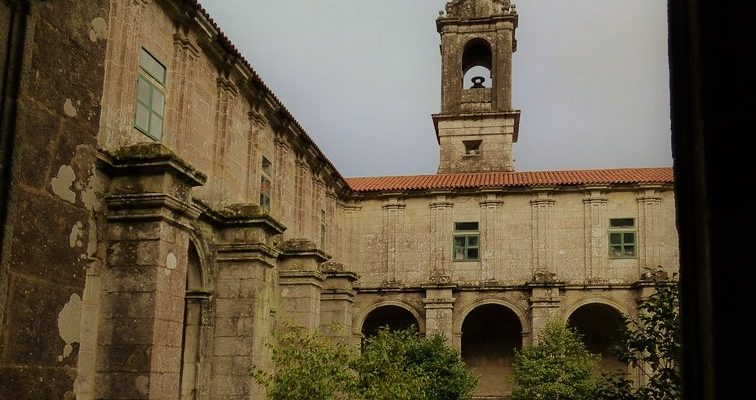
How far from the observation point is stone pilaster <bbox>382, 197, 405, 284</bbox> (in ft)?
87.9

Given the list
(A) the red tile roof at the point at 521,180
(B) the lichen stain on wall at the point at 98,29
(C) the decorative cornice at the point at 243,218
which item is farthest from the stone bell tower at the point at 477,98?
(B) the lichen stain on wall at the point at 98,29

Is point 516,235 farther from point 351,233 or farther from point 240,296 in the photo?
point 240,296

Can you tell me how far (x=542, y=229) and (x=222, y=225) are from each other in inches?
552

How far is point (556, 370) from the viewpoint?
2144 cm

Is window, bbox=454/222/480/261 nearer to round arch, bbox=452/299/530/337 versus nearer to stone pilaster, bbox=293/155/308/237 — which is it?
round arch, bbox=452/299/530/337

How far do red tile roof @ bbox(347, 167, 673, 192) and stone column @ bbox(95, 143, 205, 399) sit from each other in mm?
16697

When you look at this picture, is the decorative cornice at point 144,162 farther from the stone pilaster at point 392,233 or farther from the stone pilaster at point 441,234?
the stone pilaster at point 441,234

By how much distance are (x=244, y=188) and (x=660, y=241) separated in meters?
14.5

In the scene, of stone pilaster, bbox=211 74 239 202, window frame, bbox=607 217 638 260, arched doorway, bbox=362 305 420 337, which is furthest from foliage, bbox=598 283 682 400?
arched doorway, bbox=362 305 420 337

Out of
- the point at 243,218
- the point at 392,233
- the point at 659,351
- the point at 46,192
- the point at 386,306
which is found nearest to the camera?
the point at 46,192

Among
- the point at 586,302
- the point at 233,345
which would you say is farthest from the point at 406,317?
the point at 233,345

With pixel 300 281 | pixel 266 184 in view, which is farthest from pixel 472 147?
pixel 300 281

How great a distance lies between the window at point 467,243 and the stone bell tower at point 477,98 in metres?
7.39

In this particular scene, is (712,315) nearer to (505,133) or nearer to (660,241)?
(660,241)
